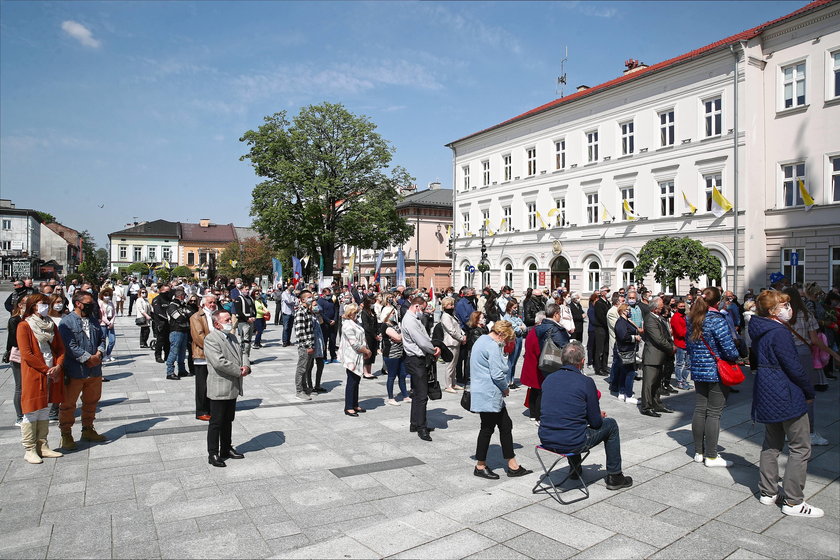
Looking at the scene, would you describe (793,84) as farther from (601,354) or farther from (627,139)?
(601,354)

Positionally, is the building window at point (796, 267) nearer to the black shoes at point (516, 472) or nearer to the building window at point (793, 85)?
the building window at point (793, 85)

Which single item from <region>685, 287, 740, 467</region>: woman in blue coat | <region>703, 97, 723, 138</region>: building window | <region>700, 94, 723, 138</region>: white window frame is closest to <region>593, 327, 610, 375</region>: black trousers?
<region>685, 287, 740, 467</region>: woman in blue coat

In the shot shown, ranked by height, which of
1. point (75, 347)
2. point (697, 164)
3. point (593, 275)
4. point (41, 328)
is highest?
point (697, 164)

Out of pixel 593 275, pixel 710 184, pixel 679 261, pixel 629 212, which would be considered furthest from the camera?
pixel 593 275

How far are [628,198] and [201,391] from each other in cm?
3246

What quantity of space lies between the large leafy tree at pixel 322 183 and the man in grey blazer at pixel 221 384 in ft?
116

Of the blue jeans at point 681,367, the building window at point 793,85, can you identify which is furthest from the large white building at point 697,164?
the blue jeans at point 681,367

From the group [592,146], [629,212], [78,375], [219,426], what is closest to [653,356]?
[219,426]

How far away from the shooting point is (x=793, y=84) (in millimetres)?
28984

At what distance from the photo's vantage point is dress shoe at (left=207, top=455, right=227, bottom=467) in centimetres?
645

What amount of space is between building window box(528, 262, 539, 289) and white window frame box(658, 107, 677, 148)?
12.6 metres

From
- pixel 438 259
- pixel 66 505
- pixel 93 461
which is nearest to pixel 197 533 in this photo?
pixel 66 505

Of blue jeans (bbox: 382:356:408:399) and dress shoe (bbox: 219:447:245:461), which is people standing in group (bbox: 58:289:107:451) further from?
blue jeans (bbox: 382:356:408:399)

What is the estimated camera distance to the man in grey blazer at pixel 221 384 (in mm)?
6477
